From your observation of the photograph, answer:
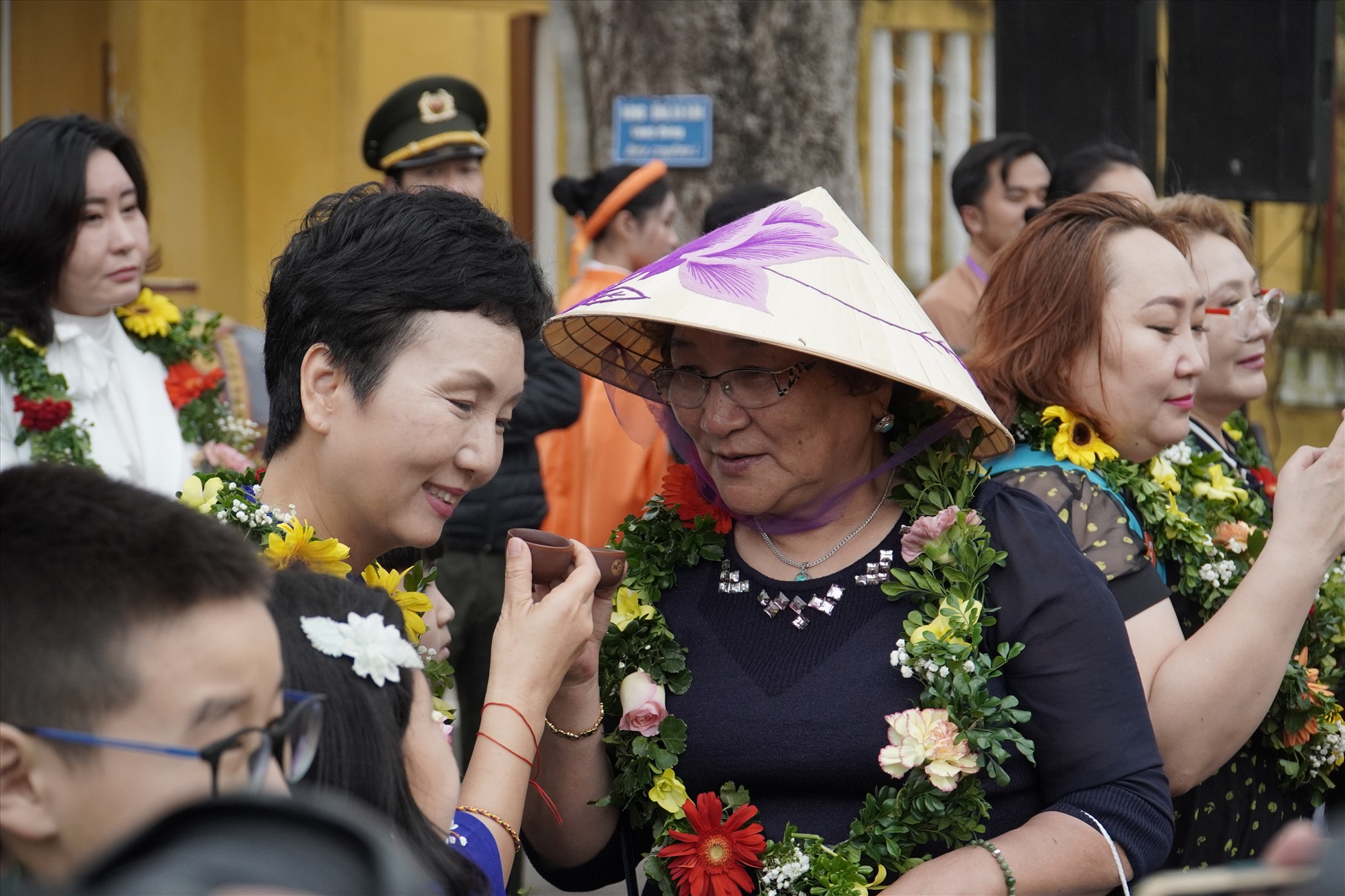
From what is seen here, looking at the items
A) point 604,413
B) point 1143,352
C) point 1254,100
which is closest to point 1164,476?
point 1143,352

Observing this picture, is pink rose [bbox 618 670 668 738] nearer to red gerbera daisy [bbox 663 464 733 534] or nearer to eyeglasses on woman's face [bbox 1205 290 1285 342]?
red gerbera daisy [bbox 663 464 733 534]

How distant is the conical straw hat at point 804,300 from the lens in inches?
89.4

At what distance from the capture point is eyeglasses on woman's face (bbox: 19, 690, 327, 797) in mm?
1338

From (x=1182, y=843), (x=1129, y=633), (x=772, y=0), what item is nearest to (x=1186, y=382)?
(x=1129, y=633)

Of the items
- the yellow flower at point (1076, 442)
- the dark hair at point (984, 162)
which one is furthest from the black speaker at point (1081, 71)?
the yellow flower at point (1076, 442)

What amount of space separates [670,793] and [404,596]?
1.76 feet

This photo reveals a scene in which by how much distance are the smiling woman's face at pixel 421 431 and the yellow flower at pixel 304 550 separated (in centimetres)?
10

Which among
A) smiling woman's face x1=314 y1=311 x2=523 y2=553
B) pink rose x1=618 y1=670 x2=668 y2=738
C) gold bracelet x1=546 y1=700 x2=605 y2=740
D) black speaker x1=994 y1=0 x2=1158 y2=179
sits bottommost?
gold bracelet x1=546 y1=700 x2=605 y2=740

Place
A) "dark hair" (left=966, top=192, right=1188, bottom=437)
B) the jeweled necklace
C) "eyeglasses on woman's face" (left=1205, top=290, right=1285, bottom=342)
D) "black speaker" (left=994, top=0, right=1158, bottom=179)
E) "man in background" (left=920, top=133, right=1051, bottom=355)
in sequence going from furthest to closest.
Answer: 1. "black speaker" (left=994, top=0, right=1158, bottom=179)
2. "man in background" (left=920, top=133, right=1051, bottom=355)
3. "eyeglasses on woman's face" (left=1205, top=290, right=1285, bottom=342)
4. "dark hair" (left=966, top=192, right=1188, bottom=437)
5. the jeweled necklace

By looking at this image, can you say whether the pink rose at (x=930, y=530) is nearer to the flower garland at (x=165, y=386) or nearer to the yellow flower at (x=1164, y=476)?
the yellow flower at (x=1164, y=476)

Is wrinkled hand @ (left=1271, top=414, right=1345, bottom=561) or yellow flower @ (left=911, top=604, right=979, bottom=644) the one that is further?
wrinkled hand @ (left=1271, top=414, right=1345, bottom=561)

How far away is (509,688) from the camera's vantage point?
2135 mm

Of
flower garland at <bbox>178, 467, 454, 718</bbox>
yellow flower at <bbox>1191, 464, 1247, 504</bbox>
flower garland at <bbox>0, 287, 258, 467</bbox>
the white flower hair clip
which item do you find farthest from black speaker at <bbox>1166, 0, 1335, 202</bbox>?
the white flower hair clip

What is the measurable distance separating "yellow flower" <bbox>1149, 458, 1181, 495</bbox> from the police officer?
2.73m
